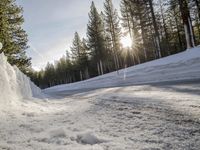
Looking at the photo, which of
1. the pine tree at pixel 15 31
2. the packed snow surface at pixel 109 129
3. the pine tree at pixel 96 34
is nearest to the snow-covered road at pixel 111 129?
the packed snow surface at pixel 109 129

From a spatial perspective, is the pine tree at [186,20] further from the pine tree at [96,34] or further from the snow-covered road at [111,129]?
the pine tree at [96,34]

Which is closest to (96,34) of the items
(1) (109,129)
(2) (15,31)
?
(2) (15,31)

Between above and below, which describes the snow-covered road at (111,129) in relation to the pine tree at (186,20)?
below

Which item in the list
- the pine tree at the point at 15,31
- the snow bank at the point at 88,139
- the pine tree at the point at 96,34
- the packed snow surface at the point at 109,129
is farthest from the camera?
the pine tree at the point at 96,34

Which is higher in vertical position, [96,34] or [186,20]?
[96,34]

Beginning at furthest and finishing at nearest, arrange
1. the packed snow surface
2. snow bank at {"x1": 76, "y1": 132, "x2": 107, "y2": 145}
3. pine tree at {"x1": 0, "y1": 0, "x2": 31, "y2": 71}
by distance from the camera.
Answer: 1. pine tree at {"x1": 0, "y1": 0, "x2": 31, "y2": 71}
2. snow bank at {"x1": 76, "y1": 132, "x2": 107, "y2": 145}
3. the packed snow surface

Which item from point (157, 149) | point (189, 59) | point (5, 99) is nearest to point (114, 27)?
point (189, 59)

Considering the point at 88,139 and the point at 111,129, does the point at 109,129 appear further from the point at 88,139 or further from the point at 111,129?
the point at 88,139

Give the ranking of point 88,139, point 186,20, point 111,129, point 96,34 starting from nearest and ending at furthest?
point 88,139 → point 111,129 → point 186,20 → point 96,34

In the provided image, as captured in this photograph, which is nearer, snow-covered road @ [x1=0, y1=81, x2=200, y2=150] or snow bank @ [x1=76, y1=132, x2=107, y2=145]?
snow-covered road @ [x1=0, y1=81, x2=200, y2=150]

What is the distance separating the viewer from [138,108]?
262 inches

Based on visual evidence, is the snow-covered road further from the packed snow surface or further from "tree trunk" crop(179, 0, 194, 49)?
"tree trunk" crop(179, 0, 194, 49)

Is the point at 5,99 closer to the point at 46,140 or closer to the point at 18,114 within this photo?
the point at 18,114

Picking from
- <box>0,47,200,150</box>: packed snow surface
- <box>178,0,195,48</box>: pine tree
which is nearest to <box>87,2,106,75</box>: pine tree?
<box>178,0,195,48</box>: pine tree
